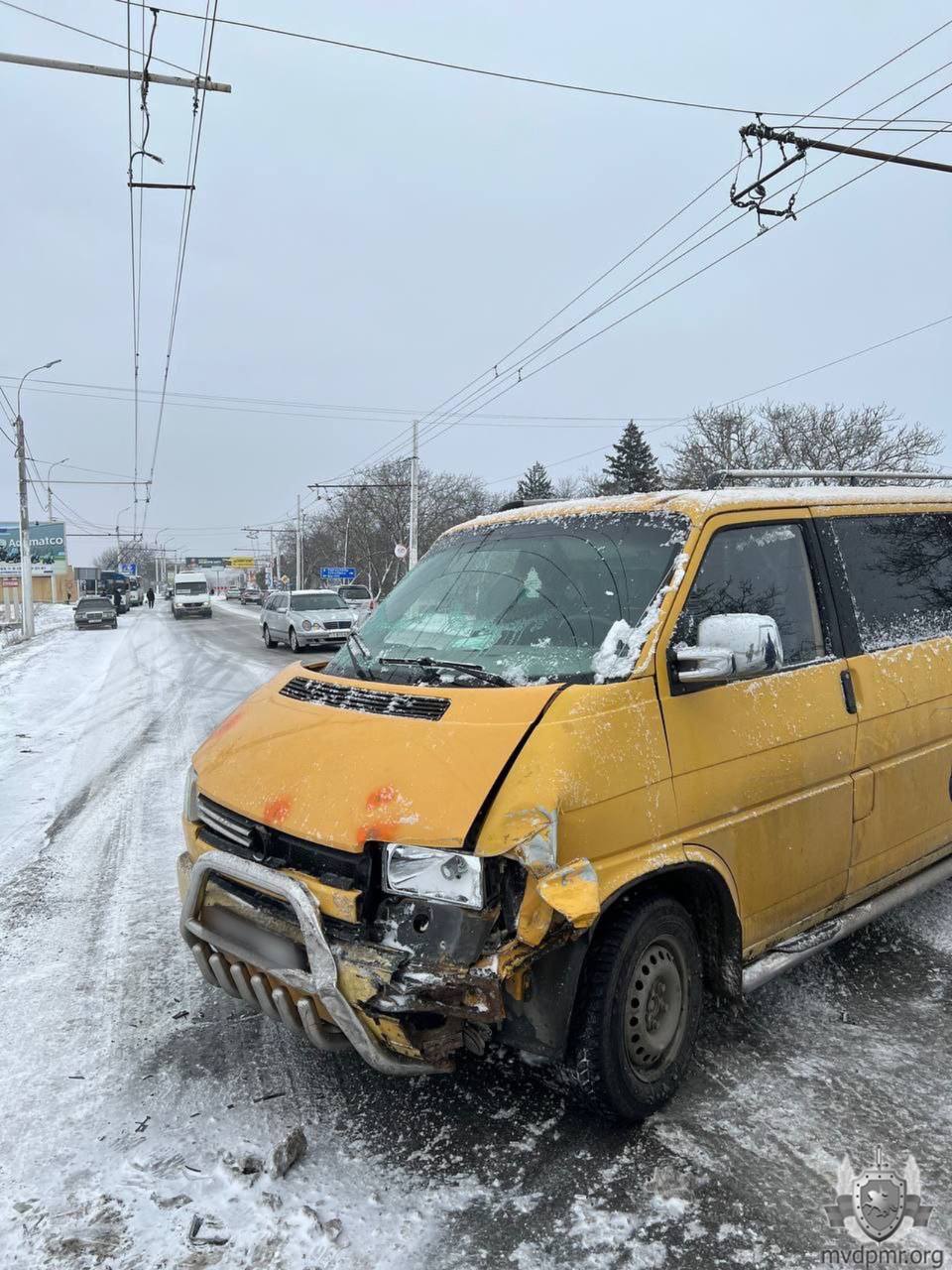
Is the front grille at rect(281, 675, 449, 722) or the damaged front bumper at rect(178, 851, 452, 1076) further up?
the front grille at rect(281, 675, 449, 722)

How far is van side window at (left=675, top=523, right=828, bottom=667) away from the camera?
10.2 feet

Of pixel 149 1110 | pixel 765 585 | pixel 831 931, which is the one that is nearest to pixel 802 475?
pixel 765 585

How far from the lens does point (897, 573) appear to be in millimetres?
4008

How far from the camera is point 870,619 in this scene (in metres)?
3.73

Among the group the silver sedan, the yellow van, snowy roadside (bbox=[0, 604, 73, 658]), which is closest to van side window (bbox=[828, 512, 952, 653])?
the yellow van

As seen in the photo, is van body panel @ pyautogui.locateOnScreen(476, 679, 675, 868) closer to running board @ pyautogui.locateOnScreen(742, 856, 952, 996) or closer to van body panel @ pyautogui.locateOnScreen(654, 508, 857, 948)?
van body panel @ pyautogui.locateOnScreen(654, 508, 857, 948)

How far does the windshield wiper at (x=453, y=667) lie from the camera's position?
2928mm

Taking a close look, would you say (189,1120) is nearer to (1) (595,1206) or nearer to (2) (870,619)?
(1) (595,1206)

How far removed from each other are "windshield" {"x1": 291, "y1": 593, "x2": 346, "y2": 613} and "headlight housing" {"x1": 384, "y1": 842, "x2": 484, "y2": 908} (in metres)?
20.6

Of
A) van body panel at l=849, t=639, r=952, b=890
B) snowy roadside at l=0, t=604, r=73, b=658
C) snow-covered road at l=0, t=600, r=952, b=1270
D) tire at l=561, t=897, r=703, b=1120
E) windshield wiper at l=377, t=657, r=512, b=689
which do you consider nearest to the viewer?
snow-covered road at l=0, t=600, r=952, b=1270

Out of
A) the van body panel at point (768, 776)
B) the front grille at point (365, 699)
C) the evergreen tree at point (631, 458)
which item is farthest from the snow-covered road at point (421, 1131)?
the evergreen tree at point (631, 458)

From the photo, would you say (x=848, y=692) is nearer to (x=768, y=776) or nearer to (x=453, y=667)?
(x=768, y=776)

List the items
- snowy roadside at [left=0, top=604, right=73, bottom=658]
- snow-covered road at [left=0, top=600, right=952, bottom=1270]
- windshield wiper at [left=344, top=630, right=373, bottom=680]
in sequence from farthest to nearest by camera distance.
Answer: snowy roadside at [left=0, top=604, right=73, bottom=658], windshield wiper at [left=344, top=630, right=373, bottom=680], snow-covered road at [left=0, top=600, right=952, bottom=1270]

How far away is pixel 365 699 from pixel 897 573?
8.87 ft
